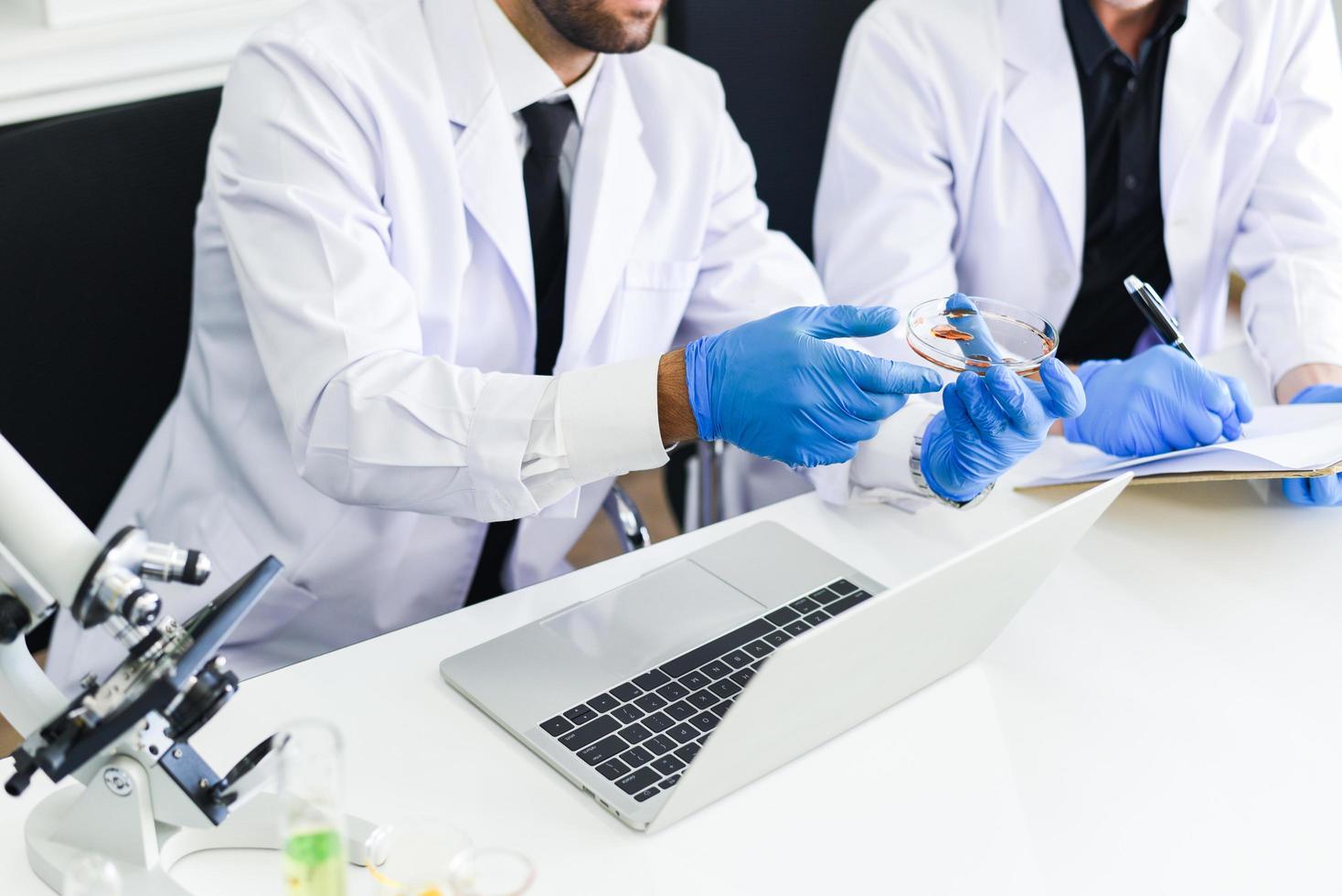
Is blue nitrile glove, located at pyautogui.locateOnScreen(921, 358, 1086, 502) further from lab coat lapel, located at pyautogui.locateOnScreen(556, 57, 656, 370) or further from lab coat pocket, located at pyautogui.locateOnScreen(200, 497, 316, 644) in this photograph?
lab coat pocket, located at pyautogui.locateOnScreen(200, 497, 316, 644)

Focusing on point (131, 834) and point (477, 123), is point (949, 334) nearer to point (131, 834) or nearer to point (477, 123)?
point (477, 123)

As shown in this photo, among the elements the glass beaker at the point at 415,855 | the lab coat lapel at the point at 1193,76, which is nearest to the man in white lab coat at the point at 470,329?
the glass beaker at the point at 415,855

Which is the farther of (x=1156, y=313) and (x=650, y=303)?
(x=650, y=303)

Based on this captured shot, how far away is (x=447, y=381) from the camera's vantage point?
1194 millimetres

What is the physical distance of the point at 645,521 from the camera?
2.55 m

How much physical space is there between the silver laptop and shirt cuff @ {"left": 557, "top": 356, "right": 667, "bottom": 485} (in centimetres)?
12

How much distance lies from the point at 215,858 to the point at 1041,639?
702 millimetres

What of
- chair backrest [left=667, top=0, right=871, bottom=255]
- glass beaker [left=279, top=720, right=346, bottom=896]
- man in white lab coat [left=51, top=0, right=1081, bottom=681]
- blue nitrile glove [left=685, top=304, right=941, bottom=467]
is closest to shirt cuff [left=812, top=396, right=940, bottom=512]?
man in white lab coat [left=51, top=0, right=1081, bottom=681]

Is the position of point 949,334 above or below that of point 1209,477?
above

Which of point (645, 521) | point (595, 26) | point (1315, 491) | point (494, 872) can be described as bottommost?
point (645, 521)

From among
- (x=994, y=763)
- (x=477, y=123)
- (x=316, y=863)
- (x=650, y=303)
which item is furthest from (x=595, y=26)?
(x=316, y=863)

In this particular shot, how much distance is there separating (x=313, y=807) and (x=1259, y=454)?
0.96 m

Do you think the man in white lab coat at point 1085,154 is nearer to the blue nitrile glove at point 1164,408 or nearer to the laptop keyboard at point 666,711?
the blue nitrile glove at point 1164,408

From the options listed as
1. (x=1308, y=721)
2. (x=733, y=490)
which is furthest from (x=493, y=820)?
(x=733, y=490)
